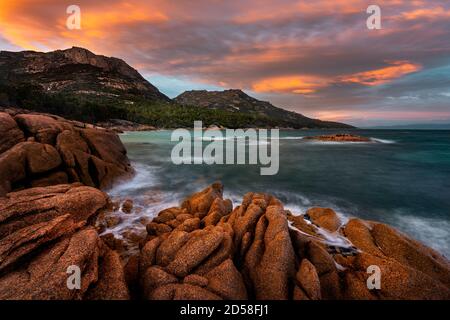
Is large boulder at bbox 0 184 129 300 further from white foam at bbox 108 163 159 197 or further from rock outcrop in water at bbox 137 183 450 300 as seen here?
white foam at bbox 108 163 159 197

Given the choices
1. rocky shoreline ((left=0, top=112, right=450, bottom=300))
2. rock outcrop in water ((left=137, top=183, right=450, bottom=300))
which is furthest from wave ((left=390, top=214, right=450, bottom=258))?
rocky shoreline ((left=0, top=112, right=450, bottom=300))

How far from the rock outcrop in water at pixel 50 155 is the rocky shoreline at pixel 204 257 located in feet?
4.51

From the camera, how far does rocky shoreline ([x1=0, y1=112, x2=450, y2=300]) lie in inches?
215

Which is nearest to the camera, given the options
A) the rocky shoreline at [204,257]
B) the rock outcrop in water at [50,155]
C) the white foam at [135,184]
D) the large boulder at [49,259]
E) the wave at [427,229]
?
the large boulder at [49,259]

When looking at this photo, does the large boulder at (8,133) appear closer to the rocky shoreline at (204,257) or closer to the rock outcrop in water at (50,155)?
the rock outcrop in water at (50,155)

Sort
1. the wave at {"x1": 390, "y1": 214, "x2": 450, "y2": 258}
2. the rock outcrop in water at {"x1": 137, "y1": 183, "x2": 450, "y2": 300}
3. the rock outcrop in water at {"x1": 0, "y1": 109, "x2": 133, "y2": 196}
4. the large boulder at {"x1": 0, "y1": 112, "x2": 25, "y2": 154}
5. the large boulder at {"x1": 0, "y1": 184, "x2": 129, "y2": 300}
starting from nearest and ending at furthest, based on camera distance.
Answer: the large boulder at {"x1": 0, "y1": 184, "x2": 129, "y2": 300} < the rock outcrop in water at {"x1": 137, "y1": 183, "x2": 450, "y2": 300} < the wave at {"x1": 390, "y1": 214, "x2": 450, "y2": 258} < the rock outcrop in water at {"x1": 0, "y1": 109, "x2": 133, "y2": 196} < the large boulder at {"x1": 0, "y1": 112, "x2": 25, "y2": 154}

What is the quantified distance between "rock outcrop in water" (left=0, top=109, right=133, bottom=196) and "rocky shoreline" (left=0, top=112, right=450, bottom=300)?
137 centimetres

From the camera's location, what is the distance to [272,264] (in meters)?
6.43

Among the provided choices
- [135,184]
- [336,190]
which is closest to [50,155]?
[135,184]

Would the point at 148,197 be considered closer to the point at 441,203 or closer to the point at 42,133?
the point at 42,133

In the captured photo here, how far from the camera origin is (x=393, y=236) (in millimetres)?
8641

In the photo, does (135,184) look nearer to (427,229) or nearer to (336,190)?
(336,190)

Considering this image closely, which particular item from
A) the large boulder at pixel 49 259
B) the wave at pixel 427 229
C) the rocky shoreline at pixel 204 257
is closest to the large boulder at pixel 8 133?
the rocky shoreline at pixel 204 257

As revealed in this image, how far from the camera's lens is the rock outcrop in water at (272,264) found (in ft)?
19.4
